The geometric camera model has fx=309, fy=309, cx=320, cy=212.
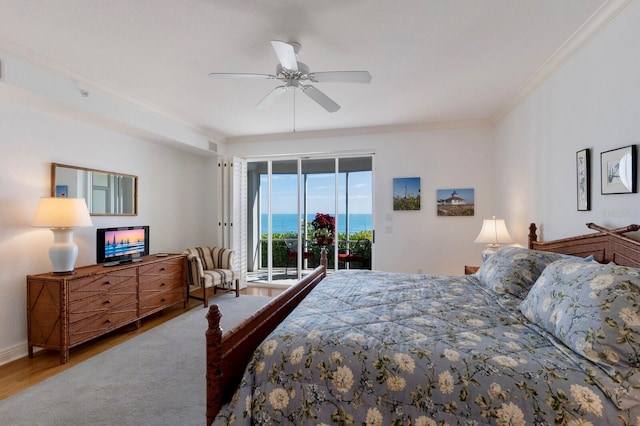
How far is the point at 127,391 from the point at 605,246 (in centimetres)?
353

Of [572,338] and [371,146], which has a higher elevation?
[371,146]

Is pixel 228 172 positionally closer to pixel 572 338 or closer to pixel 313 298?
pixel 313 298

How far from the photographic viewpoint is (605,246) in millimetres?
2066

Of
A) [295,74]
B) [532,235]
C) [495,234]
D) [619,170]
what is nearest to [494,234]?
A: [495,234]

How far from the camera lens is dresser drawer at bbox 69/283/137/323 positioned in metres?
2.88

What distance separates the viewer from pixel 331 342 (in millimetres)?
1398

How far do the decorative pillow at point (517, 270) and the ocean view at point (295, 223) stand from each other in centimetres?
276

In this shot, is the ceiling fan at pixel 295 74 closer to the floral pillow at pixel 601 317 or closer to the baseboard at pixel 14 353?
the floral pillow at pixel 601 317

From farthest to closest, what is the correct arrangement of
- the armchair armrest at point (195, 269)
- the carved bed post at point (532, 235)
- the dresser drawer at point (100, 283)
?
the armchair armrest at point (195, 269)
the carved bed post at point (532, 235)
the dresser drawer at point (100, 283)

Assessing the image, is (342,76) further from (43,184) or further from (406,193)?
(43,184)

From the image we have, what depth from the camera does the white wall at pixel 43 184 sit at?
2834 mm

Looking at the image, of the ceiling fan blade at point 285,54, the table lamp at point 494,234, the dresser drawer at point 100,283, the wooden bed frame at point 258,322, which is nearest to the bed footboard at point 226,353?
the wooden bed frame at point 258,322

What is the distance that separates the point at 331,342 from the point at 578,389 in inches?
36.3

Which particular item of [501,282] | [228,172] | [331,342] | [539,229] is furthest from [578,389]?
[228,172]
